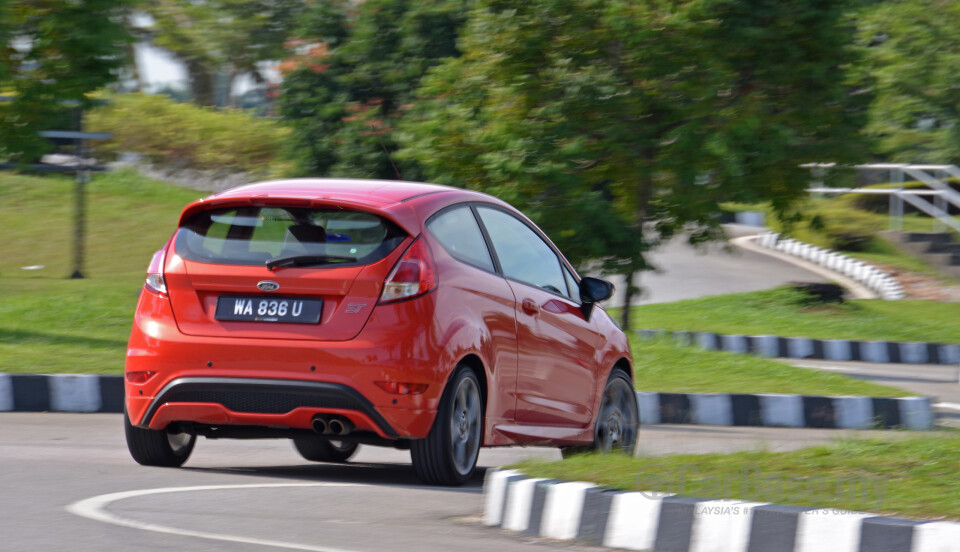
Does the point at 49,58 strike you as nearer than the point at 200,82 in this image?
Yes

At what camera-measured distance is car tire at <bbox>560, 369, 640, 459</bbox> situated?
27.8ft

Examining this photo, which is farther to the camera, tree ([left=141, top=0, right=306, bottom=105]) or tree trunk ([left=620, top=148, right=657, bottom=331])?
tree ([left=141, top=0, right=306, bottom=105])

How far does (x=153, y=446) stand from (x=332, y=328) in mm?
1336

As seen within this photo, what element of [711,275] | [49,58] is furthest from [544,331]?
[711,275]

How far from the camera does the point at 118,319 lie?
17.2m

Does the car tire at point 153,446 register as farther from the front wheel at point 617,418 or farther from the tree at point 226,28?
the tree at point 226,28

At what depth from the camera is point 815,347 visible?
19.2 meters

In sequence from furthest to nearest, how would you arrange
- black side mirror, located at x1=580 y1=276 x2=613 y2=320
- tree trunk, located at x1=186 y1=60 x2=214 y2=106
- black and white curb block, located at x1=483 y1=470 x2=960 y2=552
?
tree trunk, located at x1=186 y1=60 x2=214 y2=106 < black side mirror, located at x1=580 y1=276 x2=613 y2=320 < black and white curb block, located at x1=483 y1=470 x2=960 y2=552

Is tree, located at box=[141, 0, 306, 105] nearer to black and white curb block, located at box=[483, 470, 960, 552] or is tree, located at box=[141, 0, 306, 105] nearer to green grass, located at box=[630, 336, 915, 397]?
green grass, located at box=[630, 336, 915, 397]

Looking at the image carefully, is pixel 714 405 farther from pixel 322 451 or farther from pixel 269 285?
pixel 269 285

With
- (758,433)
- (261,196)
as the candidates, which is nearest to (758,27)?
(758,433)

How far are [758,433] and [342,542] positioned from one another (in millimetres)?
6827

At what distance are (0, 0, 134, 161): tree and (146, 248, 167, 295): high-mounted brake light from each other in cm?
1035

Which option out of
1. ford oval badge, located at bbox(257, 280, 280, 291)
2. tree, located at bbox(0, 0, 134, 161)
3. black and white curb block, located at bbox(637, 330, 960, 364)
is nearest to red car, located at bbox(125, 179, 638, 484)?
ford oval badge, located at bbox(257, 280, 280, 291)
